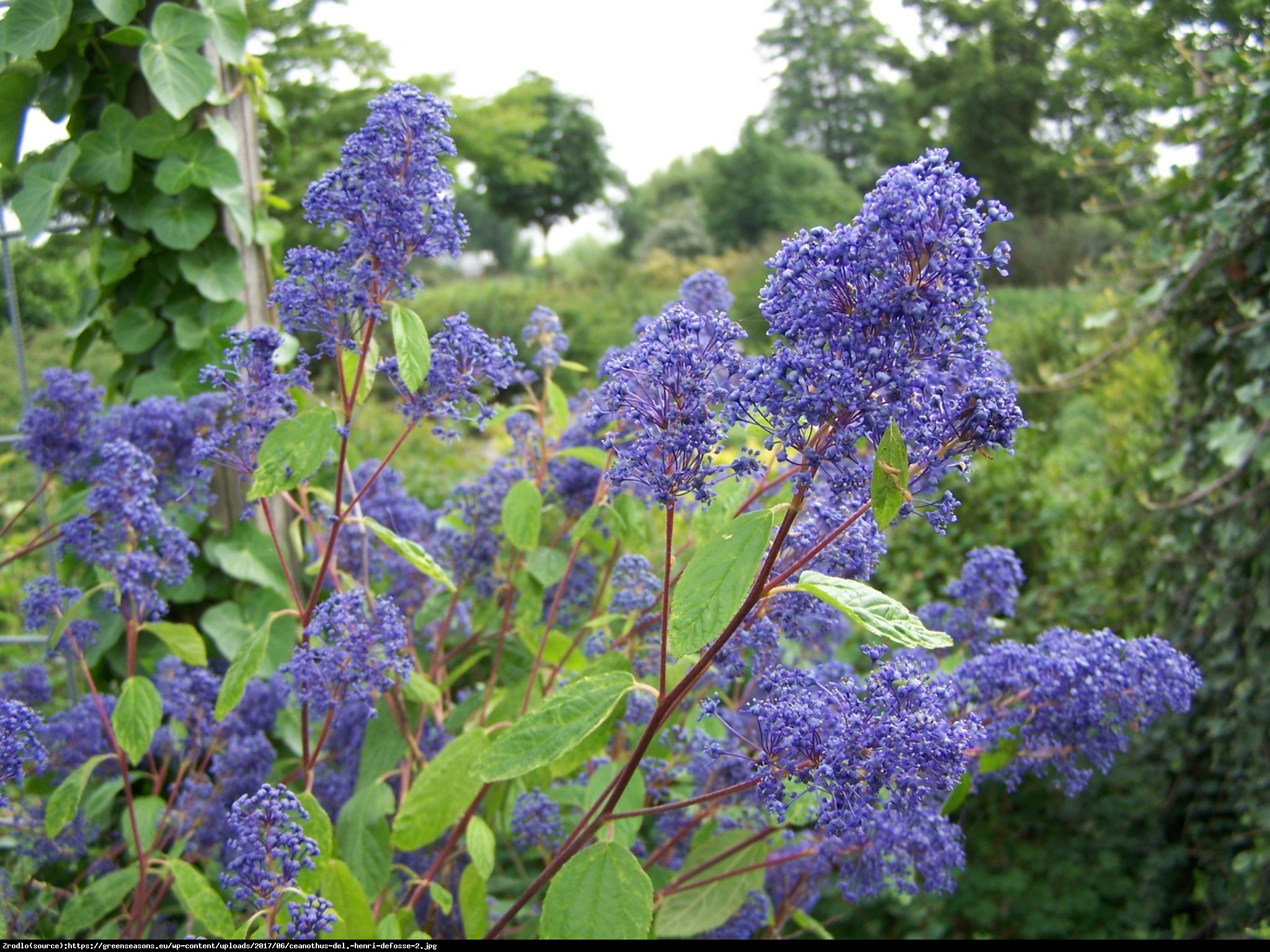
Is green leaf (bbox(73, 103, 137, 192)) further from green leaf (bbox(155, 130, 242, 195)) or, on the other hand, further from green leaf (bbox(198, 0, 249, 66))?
green leaf (bbox(198, 0, 249, 66))

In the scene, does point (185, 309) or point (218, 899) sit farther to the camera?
point (185, 309)

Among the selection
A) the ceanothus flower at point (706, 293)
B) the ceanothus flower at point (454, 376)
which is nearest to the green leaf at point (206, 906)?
the ceanothus flower at point (454, 376)

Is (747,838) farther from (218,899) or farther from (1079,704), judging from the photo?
(218,899)

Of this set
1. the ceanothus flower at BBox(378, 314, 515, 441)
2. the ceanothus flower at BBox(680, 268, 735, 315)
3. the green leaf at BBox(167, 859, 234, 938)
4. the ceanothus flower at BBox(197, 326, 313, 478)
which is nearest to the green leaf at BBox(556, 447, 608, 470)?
the ceanothus flower at BBox(680, 268, 735, 315)

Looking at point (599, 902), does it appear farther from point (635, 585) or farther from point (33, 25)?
point (33, 25)

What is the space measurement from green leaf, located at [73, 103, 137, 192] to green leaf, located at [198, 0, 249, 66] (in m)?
0.27

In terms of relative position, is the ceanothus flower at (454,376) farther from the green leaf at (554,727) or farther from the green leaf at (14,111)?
the green leaf at (14,111)

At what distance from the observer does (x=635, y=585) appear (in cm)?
165

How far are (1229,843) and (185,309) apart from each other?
359cm

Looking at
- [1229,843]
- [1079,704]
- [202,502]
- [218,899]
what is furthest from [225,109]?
[1229,843]

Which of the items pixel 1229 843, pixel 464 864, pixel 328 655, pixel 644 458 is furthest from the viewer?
pixel 1229 843

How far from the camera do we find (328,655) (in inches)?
53.7

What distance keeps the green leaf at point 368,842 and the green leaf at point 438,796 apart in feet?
0.41

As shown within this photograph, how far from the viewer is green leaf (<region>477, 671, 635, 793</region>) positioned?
3.37 feet
